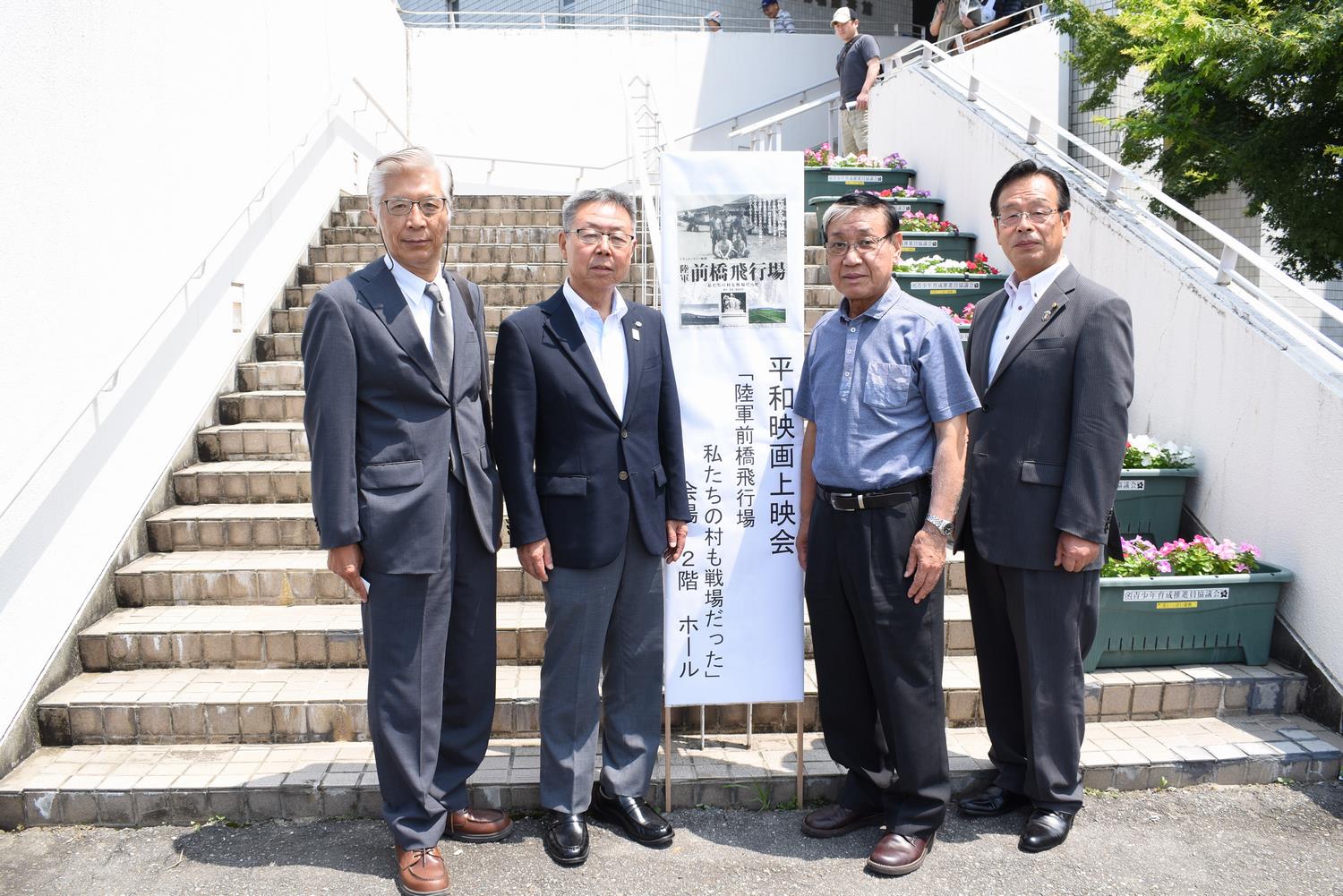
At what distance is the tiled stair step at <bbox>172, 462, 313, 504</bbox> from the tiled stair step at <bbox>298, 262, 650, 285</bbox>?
230 cm

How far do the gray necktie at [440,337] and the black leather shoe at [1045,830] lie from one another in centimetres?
241

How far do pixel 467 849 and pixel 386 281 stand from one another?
1.90 meters

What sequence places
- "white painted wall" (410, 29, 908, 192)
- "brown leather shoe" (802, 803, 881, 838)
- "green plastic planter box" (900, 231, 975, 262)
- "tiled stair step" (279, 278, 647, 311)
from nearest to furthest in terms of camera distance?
"brown leather shoe" (802, 803, 881, 838), "tiled stair step" (279, 278, 647, 311), "green plastic planter box" (900, 231, 975, 262), "white painted wall" (410, 29, 908, 192)

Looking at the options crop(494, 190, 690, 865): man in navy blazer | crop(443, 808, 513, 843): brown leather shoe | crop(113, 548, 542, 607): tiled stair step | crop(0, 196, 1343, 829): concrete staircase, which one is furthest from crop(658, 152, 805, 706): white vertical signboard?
crop(113, 548, 542, 607): tiled stair step

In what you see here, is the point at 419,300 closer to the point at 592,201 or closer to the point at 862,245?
the point at 592,201

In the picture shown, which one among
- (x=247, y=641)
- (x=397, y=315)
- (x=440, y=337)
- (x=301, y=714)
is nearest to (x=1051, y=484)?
(x=440, y=337)

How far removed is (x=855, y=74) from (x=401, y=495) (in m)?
8.79

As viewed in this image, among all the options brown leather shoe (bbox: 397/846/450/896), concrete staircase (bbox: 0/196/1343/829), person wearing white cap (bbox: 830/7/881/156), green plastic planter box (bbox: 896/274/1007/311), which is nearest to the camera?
brown leather shoe (bbox: 397/846/450/896)

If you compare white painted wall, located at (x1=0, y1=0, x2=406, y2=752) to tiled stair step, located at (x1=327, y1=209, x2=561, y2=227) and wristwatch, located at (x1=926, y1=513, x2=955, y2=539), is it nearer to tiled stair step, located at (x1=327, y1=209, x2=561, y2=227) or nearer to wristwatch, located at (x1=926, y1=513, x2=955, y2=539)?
tiled stair step, located at (x1=327, y1=209, x2=561, y2=227)

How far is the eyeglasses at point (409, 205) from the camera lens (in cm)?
276

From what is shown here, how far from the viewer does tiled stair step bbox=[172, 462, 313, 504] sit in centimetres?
479

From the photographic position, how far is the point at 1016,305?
3.18 m

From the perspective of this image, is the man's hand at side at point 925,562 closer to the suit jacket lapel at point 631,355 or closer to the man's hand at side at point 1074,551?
the man's hand at side at point 1074,551

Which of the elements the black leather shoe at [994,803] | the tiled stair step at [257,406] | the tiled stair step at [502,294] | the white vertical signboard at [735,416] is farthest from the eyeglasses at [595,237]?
the tiled stair step at [502,294]
